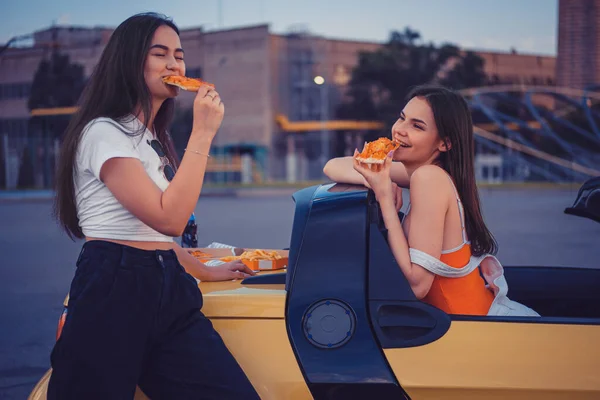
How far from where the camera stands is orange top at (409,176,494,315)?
222 centimetres

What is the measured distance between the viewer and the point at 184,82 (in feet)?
6.53

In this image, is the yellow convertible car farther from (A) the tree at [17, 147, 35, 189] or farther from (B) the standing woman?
(A) the tree at [17, 147, 35, 189]

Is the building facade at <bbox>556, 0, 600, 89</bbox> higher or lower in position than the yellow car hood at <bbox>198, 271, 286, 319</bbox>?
higher

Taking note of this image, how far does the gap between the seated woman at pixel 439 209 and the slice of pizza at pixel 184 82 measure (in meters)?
0.56

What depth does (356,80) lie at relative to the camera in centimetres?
5509

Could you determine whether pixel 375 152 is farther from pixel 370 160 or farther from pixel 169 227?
pixel 169 227

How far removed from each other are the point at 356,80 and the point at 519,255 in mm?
45865

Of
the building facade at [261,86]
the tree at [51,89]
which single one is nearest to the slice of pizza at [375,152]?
the tree at [51,89]

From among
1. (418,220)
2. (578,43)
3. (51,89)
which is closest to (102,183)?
(418,220)

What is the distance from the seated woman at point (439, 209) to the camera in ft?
7.08

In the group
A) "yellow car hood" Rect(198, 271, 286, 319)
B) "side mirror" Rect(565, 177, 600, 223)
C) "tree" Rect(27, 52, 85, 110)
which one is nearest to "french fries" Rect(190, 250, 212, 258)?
"yellow car hood" Rect(198, 271, 286, 319)

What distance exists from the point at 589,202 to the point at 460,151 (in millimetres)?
468

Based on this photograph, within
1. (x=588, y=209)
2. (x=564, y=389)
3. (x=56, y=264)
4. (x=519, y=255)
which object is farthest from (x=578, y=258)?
(x=564, y=389)

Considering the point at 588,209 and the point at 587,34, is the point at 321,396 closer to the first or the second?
the point at 588,209
